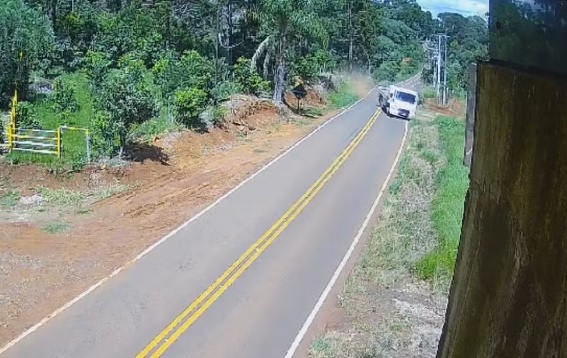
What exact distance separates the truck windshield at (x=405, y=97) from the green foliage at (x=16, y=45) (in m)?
17.7

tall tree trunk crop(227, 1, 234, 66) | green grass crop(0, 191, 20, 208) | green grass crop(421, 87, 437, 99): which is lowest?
green grass crop(0, 191, 20, 208)

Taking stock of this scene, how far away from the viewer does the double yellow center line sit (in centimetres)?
1021

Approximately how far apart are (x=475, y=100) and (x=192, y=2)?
141 feet

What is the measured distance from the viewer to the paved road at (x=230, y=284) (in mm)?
10211

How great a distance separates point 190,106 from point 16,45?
24.9 ft

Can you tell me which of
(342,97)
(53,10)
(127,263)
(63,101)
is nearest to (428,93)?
(342,97)

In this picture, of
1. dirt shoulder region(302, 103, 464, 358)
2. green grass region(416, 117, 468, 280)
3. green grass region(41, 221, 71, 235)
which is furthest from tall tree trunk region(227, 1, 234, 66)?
green grass region(41, 221, 71, 235)

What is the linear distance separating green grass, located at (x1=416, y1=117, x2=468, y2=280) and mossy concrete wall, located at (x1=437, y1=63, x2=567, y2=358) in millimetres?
10881

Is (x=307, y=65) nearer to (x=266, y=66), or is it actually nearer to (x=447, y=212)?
(x=266, y=66)

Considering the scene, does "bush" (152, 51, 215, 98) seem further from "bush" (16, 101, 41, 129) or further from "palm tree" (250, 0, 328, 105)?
"bush" (16, 101, 41, 129)

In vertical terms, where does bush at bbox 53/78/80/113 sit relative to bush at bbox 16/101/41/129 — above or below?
above

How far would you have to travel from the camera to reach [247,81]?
34188 mm

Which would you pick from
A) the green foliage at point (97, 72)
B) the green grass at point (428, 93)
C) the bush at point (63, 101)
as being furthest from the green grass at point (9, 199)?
the green grass at point (428, 93)

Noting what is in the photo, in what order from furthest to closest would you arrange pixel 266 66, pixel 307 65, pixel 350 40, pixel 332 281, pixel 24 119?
pixel 350 40 < pixel 307 65 < pixel 266 66 < pixel 24 119 < pixel 332 281
